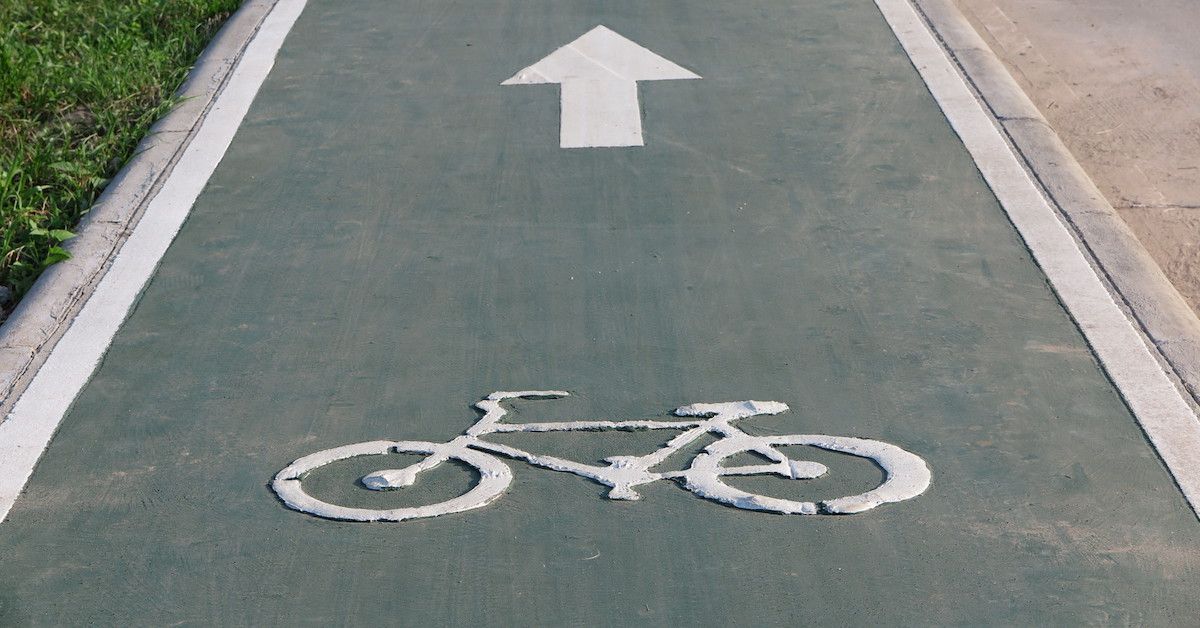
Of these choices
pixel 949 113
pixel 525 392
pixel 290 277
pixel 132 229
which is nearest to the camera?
pixel 525 392

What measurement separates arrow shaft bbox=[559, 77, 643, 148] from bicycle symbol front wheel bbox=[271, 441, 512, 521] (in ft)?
8.50

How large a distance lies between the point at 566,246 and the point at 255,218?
1410 mm

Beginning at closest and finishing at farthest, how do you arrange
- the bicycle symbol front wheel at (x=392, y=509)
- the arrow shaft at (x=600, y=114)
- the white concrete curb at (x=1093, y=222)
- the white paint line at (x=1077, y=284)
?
the bicycle symbol front wheel at (x=392, y=509) < the white paint line at (x=1077, y=284) < the white concrete curb at (x=1093, y=222) < the arrow shaft at (x=600, y=114)

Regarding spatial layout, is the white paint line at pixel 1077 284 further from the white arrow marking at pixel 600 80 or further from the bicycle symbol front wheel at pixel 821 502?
the white arrow marking at pixel 600 80

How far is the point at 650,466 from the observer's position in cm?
390

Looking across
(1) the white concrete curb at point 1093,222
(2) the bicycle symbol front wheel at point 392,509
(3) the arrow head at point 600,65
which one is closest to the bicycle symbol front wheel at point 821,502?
(2) the bicycle symbol front wheel at point 392,509

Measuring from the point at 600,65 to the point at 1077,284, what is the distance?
3282 mm

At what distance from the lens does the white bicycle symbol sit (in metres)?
3.73

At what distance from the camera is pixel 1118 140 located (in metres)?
6.78

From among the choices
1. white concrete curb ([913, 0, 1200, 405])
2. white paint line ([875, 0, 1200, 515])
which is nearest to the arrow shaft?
white paint line ([875, 0, 1200, 515])

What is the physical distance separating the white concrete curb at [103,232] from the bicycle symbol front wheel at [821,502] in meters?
2.37

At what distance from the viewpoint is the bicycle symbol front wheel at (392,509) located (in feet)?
12.2

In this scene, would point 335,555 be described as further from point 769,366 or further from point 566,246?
point 566,246

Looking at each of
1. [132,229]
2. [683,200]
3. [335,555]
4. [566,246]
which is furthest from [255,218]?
[335,555]
